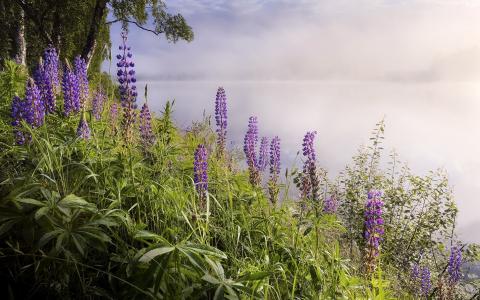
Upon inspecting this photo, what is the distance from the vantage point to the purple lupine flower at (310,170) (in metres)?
3.89

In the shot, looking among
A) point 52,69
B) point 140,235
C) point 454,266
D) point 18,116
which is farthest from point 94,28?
point 140,235

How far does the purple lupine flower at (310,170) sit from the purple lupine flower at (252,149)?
0.48 metres

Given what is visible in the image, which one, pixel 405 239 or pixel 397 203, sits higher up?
pixel 397 203

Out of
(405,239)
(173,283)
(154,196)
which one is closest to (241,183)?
(154,196)

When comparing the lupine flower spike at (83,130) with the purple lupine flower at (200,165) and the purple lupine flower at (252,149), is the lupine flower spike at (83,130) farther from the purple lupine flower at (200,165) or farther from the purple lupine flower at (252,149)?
the purple lupine flower at (252,149)

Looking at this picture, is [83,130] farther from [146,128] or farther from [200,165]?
[200,165]

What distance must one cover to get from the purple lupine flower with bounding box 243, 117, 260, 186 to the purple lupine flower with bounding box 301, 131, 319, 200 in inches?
19.0

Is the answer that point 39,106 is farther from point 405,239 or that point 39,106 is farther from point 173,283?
point 405,239

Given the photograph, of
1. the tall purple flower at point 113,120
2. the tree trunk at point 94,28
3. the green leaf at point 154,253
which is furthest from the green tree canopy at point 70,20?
the green leaf at point 154,253

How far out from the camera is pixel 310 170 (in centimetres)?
419

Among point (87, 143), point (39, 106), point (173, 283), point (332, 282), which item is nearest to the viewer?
point (173, 283)

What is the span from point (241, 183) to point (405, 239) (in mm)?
4401

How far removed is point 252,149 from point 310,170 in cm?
99

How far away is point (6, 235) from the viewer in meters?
2.81
